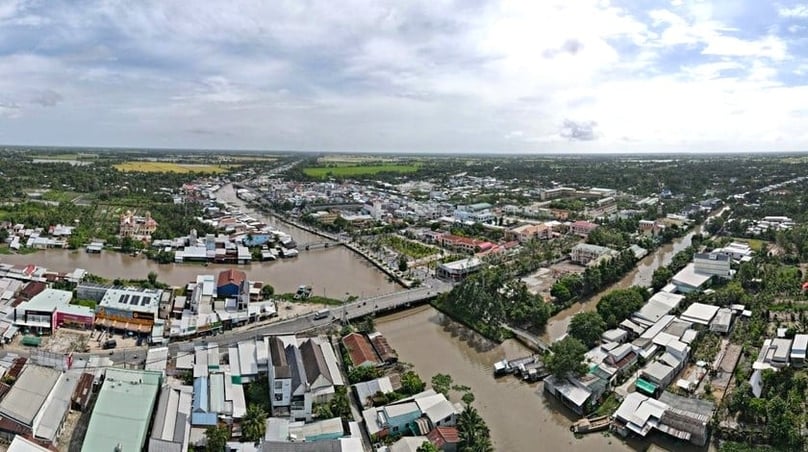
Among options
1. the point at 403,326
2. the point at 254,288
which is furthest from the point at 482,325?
the point at 254,288

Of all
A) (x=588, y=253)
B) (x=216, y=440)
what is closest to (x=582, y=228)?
(x=588, y=253)

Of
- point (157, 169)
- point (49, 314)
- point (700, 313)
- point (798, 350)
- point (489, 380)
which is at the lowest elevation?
point (489, 380)

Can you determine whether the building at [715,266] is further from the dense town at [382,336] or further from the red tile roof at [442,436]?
the red tile roof at [442,436]

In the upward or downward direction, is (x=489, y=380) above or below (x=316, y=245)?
below

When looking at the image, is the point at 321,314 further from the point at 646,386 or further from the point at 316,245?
the point at 316,245

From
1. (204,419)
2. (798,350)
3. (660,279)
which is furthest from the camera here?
(660,279)

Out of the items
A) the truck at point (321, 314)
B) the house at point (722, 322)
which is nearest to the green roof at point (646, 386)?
the house at point (722, 322)

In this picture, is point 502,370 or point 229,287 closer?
point 502,370
